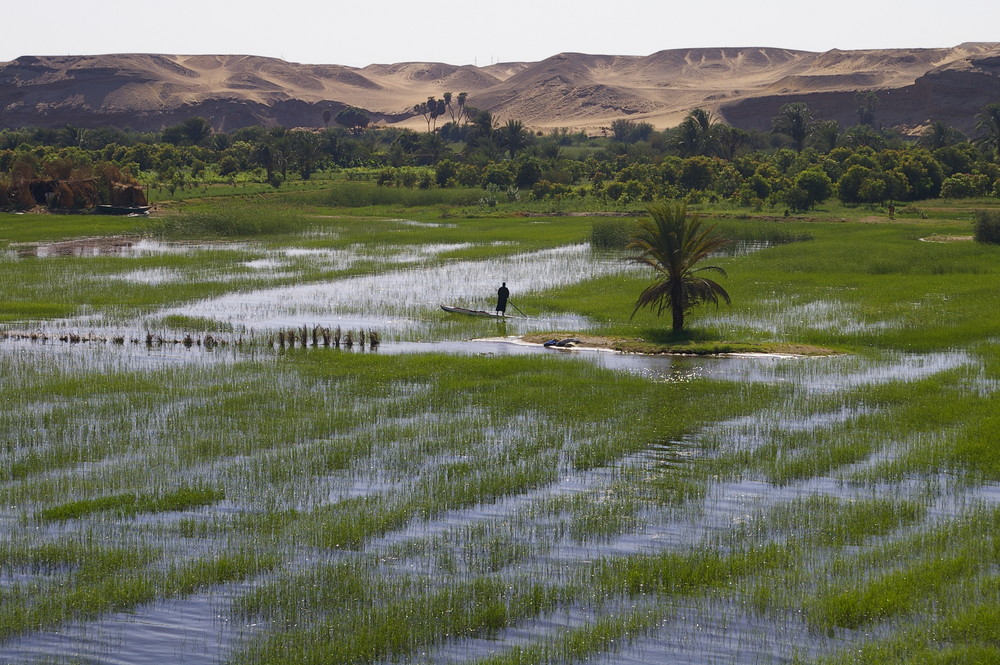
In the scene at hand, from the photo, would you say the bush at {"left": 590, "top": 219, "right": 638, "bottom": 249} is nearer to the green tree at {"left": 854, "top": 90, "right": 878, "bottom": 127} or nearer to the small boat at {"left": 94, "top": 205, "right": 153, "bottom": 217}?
the small boat at {"left": 94, "top": 205, "right": 153, "bottom": 217}

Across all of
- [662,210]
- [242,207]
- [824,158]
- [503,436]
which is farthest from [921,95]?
[503,436]

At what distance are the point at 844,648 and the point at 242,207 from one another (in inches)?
2502

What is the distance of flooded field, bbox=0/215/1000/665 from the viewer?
12078 mm

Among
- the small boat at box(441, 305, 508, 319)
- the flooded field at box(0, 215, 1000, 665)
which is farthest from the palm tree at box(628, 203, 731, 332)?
the small boat at box(441, 305, 508, 319)

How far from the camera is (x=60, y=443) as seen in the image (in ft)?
62.8

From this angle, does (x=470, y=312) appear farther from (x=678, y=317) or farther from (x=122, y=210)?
(x=122, y=210)

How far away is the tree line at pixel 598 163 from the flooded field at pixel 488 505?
4579cm

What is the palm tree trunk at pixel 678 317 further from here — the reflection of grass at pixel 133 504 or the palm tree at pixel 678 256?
the reflection of grass at pixel 133 504

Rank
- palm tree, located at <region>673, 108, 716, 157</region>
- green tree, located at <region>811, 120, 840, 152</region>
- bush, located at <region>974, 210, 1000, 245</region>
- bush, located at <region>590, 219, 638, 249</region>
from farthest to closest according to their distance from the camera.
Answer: green tree, located at <region>811, 120, 840, 152</region> < palm tree, located at <region>673, 108, 716, 157</region> < bush, located at <region>590, 219, 638, 249</region> < bush, located at <region>974, 210, 1000, 245</region>

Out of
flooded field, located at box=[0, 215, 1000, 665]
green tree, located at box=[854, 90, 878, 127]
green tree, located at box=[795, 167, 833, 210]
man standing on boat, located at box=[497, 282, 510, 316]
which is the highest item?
green tree, located at box=[854, 90, 878, 127]

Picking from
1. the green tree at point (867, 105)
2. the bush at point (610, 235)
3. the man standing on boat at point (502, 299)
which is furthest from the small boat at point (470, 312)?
the green tree at point (867, 105)

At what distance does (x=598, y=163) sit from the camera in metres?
103

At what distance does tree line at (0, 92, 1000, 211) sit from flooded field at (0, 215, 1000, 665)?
150ft

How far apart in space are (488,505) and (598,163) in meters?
88.9
